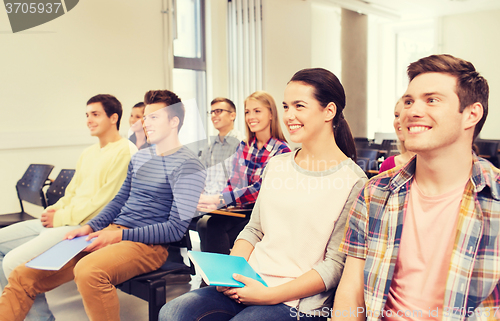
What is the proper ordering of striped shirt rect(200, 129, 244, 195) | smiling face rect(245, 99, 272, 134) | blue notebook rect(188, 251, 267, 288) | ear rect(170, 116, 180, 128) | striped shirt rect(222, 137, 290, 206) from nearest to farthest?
blue notebook rect(188, 251, 267, 288), ear rect(170, 116, 180, 128), striped shirt rect(222, 137, 290, 206), smiling face rect(245, 99, 272, 134), striped shirt rect(200, 129, 244, 195)

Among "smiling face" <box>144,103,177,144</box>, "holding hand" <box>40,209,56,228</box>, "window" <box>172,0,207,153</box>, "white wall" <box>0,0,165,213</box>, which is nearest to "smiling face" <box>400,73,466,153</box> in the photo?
"smiling face" <box>144,103,177,144</box>

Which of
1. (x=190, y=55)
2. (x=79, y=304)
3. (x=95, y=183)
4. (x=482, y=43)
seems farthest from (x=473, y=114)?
(x=482, y=43)

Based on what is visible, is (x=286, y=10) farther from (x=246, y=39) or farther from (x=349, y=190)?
(x=349, y=190)

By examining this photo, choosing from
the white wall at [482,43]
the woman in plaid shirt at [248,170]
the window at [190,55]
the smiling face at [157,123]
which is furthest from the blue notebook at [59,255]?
the white wall at [482,43]

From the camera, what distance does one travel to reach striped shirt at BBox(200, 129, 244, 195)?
11.3 feet

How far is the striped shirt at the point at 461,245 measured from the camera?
1001 millimetres

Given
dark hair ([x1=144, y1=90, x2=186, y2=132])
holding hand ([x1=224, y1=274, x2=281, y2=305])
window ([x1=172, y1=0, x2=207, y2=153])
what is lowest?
holding hand ([x1=224, y1=274, x2=281, y2=305])

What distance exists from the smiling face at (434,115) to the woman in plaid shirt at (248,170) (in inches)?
64.4

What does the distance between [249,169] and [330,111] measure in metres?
1.61

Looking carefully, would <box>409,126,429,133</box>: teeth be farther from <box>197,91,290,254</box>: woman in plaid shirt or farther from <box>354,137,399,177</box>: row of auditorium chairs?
<box>354,137,399,177</box>: row of auditorium chairs

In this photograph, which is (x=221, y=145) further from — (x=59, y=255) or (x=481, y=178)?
(x=481, y=178)

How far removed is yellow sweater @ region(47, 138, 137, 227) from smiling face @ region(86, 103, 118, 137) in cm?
13

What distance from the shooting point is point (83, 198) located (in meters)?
2.67

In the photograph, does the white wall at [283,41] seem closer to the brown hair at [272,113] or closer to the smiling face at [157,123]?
the brown hair at [272,113]
